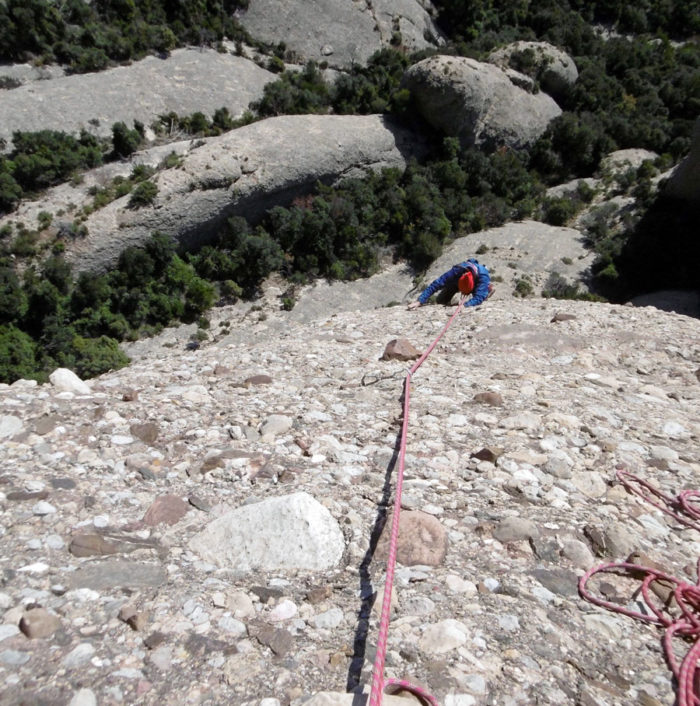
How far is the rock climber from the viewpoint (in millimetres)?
10578

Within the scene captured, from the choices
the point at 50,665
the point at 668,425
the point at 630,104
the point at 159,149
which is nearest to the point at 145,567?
the point at 50,665

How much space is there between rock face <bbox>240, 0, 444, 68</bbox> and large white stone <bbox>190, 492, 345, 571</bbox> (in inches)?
1467

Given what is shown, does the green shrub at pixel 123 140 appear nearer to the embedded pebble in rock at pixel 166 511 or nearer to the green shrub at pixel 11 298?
the green shrub at pixel 11 298

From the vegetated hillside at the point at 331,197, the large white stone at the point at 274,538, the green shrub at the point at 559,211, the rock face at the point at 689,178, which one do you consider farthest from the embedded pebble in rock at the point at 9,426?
the rock face at the point at 689,178

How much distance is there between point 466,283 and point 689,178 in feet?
61.7

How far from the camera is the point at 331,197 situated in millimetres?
23547

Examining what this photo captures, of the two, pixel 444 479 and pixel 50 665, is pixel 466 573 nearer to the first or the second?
pixel 444 479

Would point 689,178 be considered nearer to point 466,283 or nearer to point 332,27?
point 466,283

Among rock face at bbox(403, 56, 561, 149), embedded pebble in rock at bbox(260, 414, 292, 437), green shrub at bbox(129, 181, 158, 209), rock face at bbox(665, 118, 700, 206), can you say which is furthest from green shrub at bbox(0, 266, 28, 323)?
rock face at bbox(665, 118, 700, 206)

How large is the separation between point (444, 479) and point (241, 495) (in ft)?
5.52

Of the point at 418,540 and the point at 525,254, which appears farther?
the point at 525,254

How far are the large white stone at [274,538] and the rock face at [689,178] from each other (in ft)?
86.1

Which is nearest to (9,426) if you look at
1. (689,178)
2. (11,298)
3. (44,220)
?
(11,298)

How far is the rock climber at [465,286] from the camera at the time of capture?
10.6m
